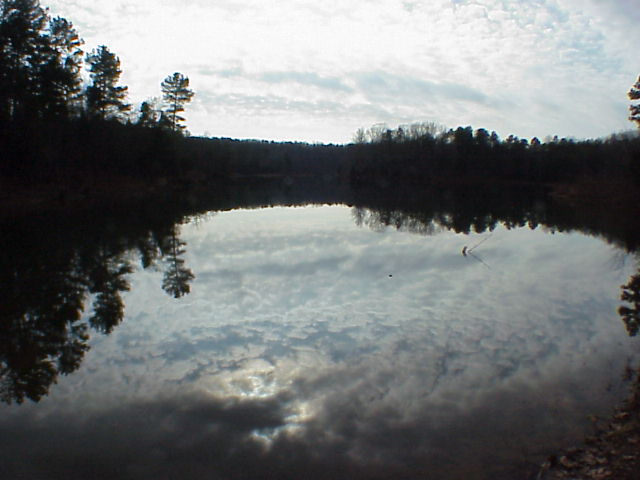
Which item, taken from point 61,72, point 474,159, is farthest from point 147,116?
point 474,159

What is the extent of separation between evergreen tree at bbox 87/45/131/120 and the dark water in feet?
117

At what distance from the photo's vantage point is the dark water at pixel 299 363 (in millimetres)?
5328

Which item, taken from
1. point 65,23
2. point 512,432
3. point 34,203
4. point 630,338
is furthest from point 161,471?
point 65,23

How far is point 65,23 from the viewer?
41.4 m

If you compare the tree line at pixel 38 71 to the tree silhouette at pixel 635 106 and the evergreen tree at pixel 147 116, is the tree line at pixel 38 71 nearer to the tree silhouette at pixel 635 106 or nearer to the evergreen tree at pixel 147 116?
the evergreen tree at pixel 147 116

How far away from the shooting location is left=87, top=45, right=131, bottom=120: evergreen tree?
48.0m

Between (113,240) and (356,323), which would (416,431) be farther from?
(113,240)

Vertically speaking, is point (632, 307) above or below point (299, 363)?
above

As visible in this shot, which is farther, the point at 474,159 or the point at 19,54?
the point at 474,159

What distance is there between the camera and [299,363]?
784 cm

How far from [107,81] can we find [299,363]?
166ft

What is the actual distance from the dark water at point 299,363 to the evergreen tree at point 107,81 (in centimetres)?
3561

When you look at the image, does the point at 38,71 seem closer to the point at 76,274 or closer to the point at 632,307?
the point at 76,274

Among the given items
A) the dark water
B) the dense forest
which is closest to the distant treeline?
the dense forest
